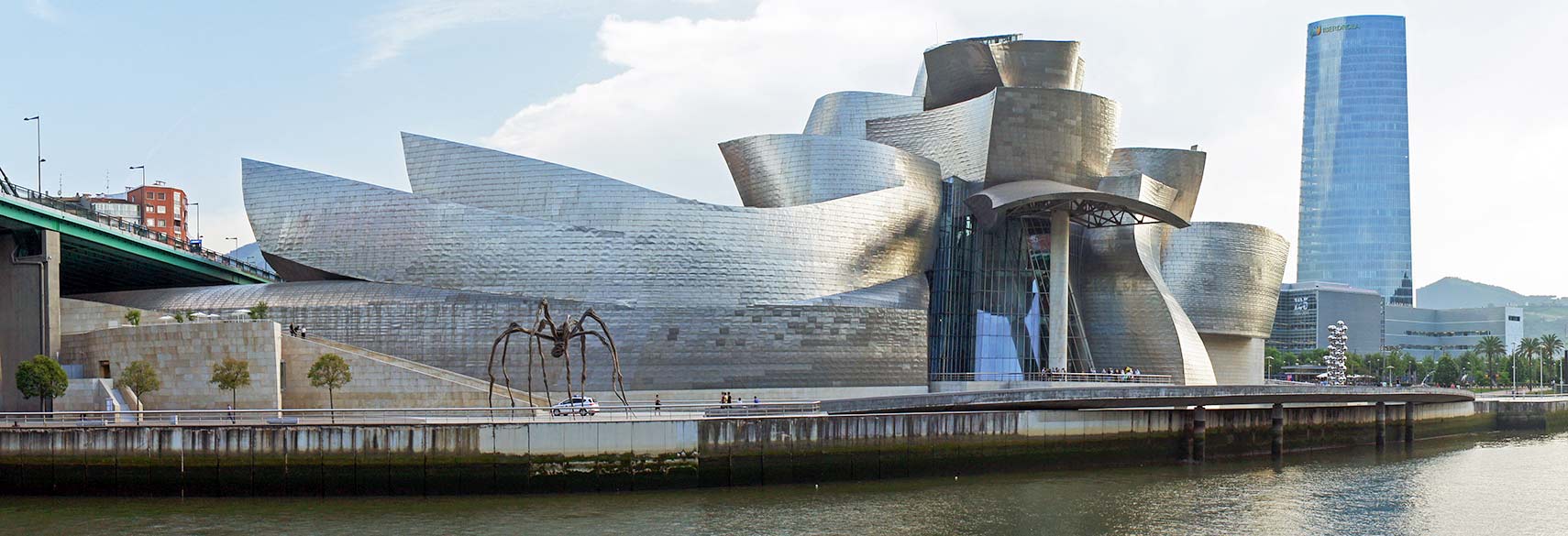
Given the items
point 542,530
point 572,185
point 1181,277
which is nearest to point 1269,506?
point 542,530

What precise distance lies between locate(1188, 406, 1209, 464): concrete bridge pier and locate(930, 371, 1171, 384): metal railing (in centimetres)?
1090

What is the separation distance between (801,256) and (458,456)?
19.4 metres

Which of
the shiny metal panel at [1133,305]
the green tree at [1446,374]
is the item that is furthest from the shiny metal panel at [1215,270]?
the green tree at [1446,374]

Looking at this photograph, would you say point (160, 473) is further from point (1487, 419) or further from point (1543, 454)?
point (1487, 419)

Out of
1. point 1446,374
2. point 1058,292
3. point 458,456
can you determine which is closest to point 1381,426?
point 1058,292

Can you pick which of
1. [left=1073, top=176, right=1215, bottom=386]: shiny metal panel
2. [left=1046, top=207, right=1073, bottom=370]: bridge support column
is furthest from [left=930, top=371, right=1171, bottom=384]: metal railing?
[left=1073, top=176, right=1215, bottom=386]: shiny metal panel

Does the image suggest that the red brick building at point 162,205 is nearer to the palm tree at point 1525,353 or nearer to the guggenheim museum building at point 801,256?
the guggenheim museum building at point 801,256

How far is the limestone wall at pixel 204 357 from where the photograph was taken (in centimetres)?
3709

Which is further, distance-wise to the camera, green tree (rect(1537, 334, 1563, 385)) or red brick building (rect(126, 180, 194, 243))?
red brick building (rect(126, 180, 194, 243))

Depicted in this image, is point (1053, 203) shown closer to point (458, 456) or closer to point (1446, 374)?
point (458, 456)

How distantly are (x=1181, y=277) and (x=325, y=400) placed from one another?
→ 3646cm

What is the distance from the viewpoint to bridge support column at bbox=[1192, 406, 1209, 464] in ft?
122

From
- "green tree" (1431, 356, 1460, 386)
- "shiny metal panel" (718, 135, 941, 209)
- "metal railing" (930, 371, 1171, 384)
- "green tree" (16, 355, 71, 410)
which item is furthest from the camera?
"green tree" (1431, 356, 1460, 386)

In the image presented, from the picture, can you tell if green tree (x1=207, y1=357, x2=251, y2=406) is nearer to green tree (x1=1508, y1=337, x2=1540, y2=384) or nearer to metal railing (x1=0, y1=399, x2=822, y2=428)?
metal railing (x1=0, y1=399, x2=822, y2=428)
